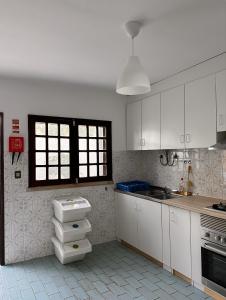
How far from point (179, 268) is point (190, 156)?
56.4 inches

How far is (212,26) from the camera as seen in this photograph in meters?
1.95

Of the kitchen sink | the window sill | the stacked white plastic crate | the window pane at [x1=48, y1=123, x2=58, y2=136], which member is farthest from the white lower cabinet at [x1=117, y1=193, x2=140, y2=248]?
the window pane at [x1=48, y1=123, x2=58, y2=136]

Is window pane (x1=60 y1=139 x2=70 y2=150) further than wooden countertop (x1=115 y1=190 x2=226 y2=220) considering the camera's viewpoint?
Yes

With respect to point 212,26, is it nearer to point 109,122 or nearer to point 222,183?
point 222,183

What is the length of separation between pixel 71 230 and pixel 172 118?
1954 millimetres

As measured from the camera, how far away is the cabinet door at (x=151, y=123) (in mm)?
3379

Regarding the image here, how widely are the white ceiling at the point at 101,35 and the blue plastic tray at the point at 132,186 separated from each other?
1709 millimetres

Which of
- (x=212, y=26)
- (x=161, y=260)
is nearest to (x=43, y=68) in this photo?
(x=212, y=26)

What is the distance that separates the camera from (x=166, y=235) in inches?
113

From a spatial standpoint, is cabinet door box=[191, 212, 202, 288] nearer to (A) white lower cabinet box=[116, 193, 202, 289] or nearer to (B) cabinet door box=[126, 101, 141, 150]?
(A) white lower cabinet box=[116, 193, 202, 289]

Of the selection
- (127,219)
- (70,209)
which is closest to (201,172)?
(127,219)

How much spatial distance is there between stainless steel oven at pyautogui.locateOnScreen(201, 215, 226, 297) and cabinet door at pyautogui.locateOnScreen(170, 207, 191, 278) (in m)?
0.20

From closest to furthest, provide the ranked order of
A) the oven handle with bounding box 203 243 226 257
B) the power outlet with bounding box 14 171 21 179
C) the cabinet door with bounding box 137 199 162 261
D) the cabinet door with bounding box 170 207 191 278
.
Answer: the oven handle with bounding box 203 243 226 257
the cabinet door with bounding box 170 207 191 278
the cabinet door with bounding box 137 199 162 261
the power outlet with bounding box 14 171 21 179

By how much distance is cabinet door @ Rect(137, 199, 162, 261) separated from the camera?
299 cm
